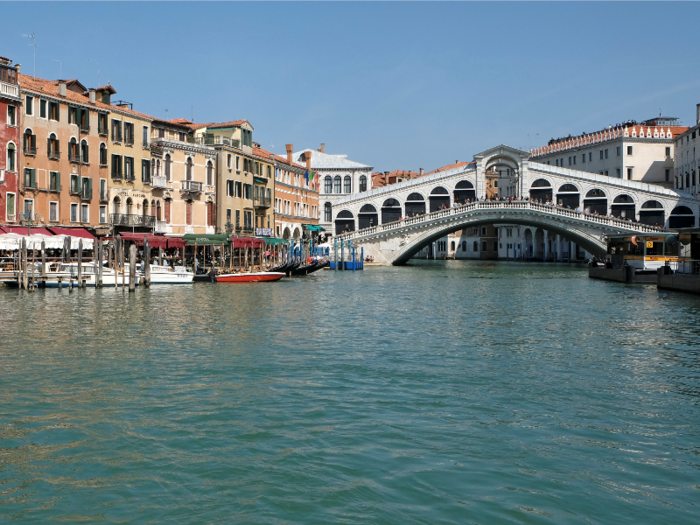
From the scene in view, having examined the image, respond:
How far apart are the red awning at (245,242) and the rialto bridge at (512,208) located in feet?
46.2

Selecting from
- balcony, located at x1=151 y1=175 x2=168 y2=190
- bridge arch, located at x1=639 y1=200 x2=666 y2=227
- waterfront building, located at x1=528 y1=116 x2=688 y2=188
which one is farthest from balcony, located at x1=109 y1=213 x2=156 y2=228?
waterfront building, located at x1=528 y1=116 x2=688 y2=188

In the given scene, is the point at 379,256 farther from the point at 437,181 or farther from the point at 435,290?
the point at 435,290

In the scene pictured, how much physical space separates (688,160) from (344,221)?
24.5 metres

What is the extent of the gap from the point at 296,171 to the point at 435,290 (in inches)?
1058

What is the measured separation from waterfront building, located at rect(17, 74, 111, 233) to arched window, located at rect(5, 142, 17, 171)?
32cm

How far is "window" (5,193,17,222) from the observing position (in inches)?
1100

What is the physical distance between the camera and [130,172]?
33.9 metres

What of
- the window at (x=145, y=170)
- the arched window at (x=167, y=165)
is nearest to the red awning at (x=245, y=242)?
the arched window at (x=167, y=165)

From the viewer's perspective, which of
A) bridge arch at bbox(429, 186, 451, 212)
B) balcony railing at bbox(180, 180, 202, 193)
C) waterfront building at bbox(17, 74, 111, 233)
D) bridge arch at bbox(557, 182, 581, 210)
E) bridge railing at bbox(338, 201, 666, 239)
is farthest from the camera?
bridge arch at bbox(429, 186, 451, 212)

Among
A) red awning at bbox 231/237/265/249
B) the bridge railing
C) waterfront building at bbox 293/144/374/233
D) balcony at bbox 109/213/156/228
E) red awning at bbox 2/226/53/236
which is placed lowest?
red awning at bbox 231/237/265/249

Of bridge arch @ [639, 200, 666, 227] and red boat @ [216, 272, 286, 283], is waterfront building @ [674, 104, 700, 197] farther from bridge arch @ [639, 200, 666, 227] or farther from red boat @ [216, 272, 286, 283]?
red boat @ [216, 272, 286, 283]

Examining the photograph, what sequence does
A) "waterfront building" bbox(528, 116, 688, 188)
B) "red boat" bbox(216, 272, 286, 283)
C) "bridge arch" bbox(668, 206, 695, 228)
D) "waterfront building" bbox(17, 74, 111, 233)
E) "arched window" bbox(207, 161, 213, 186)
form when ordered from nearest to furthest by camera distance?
1. "waterfront building" bbox(17, 74, 111, 233)
2. "red boat" bbox(216, 272, 286, 283)
3. "arched window" bbox(207, 161, 213, 186)
4. "bridge arch" bbox(668, 206, 695, 228)
5. "waterfront building" bbox(528, 116, 688, 188)

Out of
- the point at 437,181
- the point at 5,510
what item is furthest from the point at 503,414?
the point at 437,181

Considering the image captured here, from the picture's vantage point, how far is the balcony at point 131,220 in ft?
108
